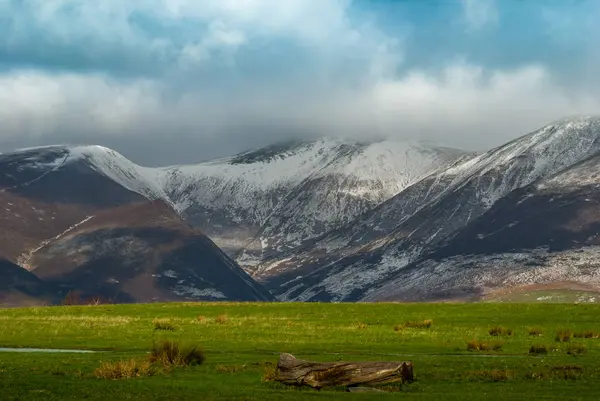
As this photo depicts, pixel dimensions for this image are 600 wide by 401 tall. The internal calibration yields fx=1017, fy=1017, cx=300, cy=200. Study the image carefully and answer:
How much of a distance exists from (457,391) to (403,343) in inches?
857

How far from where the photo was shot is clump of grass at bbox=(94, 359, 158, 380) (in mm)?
40125


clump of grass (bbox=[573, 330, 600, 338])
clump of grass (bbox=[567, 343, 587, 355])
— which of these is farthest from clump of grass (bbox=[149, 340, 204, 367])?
clump of grass (bbox=[573, 330, 600, 338])

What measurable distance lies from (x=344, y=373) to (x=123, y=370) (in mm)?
9367

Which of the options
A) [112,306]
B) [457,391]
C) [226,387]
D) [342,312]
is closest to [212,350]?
[226,387]

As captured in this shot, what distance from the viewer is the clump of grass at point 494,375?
3934 centimetres

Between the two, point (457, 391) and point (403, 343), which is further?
point (403, 343)

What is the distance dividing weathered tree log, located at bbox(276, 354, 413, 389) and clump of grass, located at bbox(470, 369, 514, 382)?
365 cm

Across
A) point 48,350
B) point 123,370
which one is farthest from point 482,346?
point 48,350

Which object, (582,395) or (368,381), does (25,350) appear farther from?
(582,395)

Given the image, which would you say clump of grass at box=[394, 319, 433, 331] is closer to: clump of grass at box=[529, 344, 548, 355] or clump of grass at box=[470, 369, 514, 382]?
clump of grass at box=[529, 344, 548, 355]

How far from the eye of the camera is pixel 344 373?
121 feet

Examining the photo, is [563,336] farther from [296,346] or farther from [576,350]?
[296,346]

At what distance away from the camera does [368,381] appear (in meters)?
36.9

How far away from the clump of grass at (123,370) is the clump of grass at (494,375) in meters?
13.1
